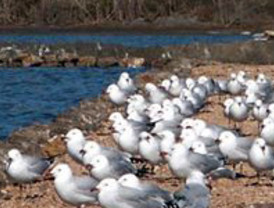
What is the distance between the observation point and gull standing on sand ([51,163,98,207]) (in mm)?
9688

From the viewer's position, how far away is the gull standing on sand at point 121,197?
28.2 feet

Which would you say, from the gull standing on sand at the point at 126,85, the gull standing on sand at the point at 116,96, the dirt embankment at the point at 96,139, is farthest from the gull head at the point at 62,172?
the gull standing on sand at the point at 126,85

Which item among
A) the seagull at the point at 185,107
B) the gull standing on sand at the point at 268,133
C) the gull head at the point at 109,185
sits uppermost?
the gull head at the point at 109,185

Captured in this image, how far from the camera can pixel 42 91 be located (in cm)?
2509

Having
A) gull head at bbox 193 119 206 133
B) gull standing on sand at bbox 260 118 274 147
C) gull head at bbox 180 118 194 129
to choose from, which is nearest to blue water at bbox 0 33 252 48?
gull head at bbox 180 118 194 129

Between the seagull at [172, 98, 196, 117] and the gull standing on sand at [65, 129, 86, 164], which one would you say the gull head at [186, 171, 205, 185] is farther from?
the seagull at [172, 98, 196, 117]

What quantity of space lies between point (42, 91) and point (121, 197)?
1659 cm

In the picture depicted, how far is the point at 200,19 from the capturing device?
79062mm

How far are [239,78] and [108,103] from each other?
3239 mm

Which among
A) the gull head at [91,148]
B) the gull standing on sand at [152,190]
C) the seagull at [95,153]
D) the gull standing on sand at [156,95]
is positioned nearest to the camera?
the gull standing on sand at [152,190]

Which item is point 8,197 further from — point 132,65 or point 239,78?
point 132,65

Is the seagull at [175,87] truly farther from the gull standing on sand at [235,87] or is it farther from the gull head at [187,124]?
the gull head at [187,124]

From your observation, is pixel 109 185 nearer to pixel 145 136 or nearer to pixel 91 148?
pixel 91 148

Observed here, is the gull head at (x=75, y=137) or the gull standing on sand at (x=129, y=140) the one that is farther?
the gull standing on sand at (x=129, y=140)
